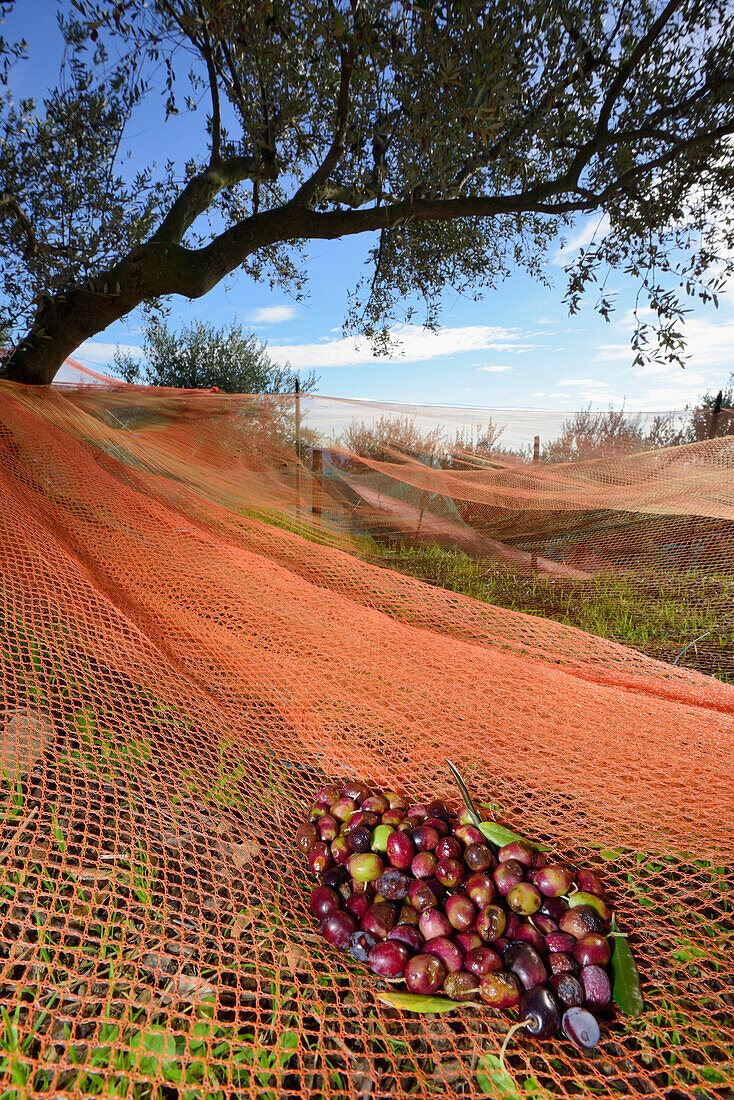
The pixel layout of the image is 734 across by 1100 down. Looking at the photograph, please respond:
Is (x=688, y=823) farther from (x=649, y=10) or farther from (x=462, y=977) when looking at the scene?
(x=649, y=10)

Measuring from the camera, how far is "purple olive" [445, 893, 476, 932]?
1.04 m

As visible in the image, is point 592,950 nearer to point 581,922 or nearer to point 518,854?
point 581,922

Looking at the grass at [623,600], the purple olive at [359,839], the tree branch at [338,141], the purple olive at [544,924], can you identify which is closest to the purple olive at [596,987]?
the purple olive at [544,924]

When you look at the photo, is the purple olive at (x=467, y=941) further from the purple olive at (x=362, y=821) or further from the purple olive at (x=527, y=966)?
the purple olive at (x=362, y=821)

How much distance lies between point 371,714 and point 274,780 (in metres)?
0.30

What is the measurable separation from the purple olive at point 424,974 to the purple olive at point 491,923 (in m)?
0.11

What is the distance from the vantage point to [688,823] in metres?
1.21

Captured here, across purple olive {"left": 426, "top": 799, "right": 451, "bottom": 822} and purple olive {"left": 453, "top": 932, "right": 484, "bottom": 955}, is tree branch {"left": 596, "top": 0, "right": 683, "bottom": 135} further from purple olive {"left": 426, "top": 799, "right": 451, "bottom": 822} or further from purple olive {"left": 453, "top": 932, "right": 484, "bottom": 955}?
purple olive {"left": 453, "top": 932, "right": 484, "bottom": 955}

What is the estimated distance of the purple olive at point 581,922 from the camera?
1000 millimetres

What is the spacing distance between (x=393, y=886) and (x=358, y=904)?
76 millimetres

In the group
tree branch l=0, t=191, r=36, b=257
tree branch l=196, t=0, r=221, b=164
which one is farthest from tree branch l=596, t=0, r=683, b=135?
tree branch l=0, t=191, r=36, b=257

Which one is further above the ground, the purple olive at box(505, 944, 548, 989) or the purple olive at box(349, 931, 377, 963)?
the purple olive at box(505, 944, 548, 989)

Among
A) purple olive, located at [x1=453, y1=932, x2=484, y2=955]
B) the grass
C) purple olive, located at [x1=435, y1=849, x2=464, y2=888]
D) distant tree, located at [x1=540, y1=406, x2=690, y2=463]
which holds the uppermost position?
distant tree, located at [x1=540, y1=406, x2=690, y2=463]

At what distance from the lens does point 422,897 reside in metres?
1.09
